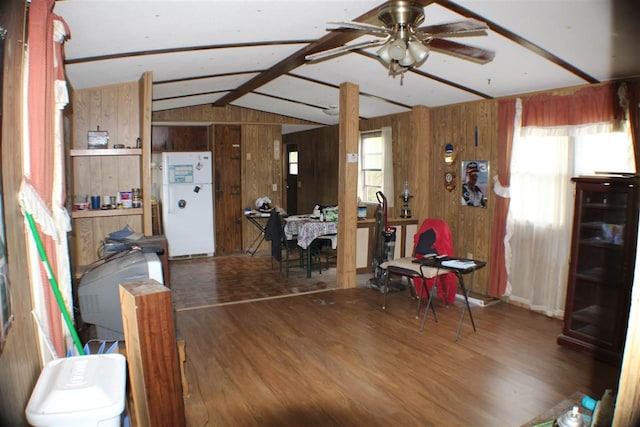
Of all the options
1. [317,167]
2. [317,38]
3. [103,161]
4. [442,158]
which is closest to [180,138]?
[317,167]

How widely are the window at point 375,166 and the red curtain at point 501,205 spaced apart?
82.7 inches

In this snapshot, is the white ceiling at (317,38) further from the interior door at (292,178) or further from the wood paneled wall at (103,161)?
the interior door at (292,178)

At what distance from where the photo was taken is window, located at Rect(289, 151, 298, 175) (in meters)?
9.85

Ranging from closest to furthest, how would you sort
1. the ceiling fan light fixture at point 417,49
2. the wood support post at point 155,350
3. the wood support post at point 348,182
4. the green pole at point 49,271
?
the wood support post at point 155,350, the green pole at point 49,271, the ceiling fan light fixture at point 417,49, the wood support post at point 348,182

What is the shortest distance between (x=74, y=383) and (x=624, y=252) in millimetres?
3744

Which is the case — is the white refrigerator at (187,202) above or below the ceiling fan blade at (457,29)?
below

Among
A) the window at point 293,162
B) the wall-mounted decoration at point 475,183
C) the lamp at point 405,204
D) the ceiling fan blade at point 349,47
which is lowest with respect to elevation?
the lamp at point 405,204

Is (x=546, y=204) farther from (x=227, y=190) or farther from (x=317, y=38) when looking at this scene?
(x=227, y=190)

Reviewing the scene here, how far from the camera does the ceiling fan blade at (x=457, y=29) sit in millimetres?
2383

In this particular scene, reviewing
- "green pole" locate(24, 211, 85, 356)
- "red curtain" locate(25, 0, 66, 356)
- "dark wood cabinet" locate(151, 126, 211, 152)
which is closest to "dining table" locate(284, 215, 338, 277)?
"dark wood cabinet" locate(151, 126, 211, 152)

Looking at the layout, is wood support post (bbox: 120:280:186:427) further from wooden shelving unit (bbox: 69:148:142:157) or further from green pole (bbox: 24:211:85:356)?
wooden shelving unit (bbox: 69:148:142:157)

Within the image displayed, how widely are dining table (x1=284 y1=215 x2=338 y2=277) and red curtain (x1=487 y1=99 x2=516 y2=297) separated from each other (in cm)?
202

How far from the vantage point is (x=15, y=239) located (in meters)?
1.53

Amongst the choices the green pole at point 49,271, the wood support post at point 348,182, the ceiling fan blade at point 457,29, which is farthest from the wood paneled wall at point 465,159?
the green pole at point 49,271
